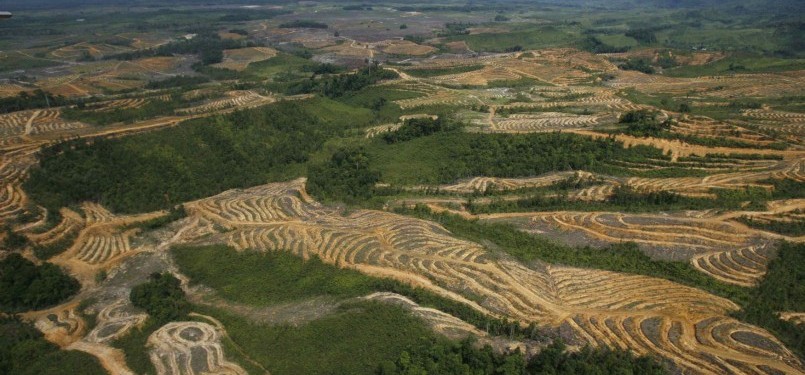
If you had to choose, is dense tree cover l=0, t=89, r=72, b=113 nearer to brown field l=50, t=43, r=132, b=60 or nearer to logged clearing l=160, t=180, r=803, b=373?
logged clearing l=160, t=180, r=803, b=373

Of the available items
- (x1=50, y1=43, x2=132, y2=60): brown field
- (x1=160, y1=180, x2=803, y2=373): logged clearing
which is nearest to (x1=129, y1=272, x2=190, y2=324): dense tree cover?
(x1=160, y1=180, x2=803, y2=373): logged clearing

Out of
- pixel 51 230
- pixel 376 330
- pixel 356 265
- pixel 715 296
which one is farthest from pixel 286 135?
pixel 715 296

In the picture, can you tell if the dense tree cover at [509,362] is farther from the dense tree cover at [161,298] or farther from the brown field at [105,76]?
the brown field at [105,76]

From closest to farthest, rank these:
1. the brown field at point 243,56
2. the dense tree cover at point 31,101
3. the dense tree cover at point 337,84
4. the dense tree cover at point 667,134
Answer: the dense tree cover at point 667,134, the dense tree cover at point 31,101, the dense tree cover at point 337,84, the brown field at point 243,56

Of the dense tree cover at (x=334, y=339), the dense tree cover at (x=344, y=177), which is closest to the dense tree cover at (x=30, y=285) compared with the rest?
the dense tree cover at (x=334, y=339)

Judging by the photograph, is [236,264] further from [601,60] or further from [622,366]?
[601,60]
